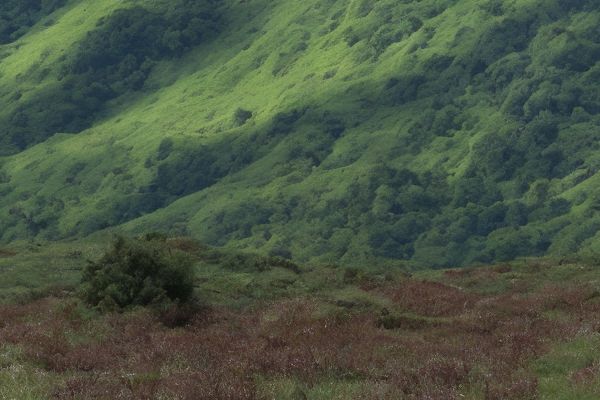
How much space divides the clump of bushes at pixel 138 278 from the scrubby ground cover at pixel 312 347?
805mm

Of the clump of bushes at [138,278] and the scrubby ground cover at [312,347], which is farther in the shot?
the clump of bushes at [138,278]

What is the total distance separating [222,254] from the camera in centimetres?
5209

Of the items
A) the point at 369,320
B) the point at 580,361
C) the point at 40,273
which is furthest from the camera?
the point at 40,273

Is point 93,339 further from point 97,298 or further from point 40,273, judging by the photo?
point 40,273

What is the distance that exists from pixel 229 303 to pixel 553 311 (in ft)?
39.1

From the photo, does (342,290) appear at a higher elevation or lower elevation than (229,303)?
lower

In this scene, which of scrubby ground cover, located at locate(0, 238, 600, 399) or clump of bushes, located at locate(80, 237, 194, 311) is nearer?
scrubby ground cover, located at locate(0, 238, 600, 399)

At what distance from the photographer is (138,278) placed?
30.2 m

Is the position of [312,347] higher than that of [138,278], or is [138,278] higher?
[312,347]

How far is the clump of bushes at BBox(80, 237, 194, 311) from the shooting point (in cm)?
2942

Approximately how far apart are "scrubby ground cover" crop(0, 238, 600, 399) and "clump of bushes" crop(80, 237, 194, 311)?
0.80m

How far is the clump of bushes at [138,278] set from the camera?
96.5 feet

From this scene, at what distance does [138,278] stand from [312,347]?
1051 centimetres

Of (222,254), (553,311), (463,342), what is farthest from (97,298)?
(222,254)
